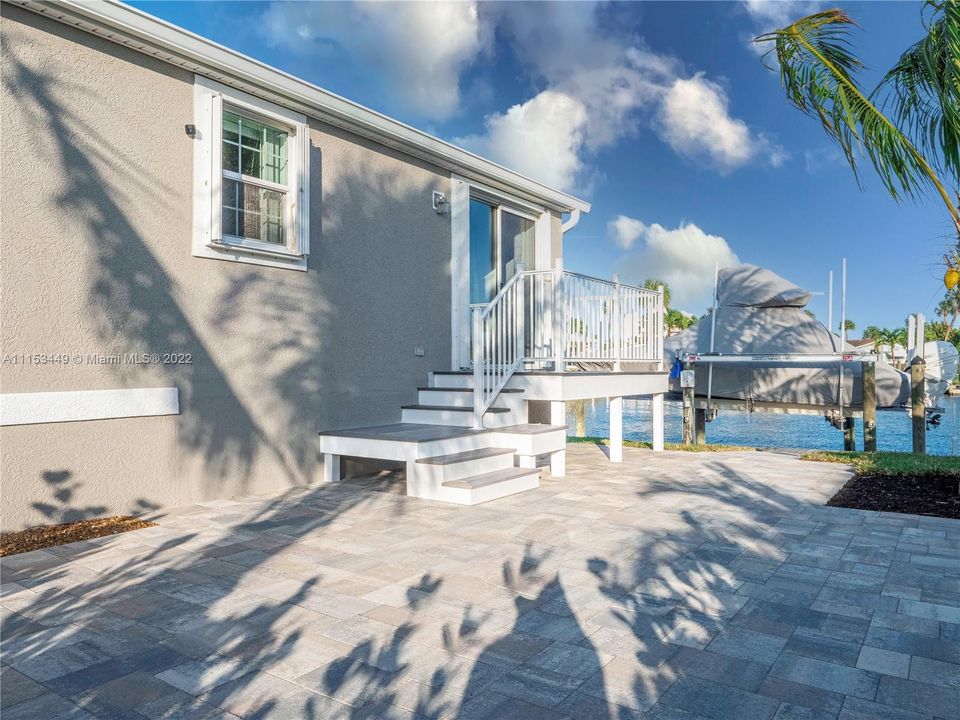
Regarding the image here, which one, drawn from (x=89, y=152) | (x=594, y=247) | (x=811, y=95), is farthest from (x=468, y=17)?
(x=594, y=247)

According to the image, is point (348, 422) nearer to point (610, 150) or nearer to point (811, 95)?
point (811, 95)

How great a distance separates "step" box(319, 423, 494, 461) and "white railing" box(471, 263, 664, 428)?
0.32 metres

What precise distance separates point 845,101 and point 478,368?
12.4 feet

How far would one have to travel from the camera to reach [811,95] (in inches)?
205

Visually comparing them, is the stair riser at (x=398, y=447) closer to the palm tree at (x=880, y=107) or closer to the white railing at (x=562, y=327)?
the white railing at (x=562, y=327)

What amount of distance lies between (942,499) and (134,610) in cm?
593

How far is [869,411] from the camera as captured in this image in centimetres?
1159

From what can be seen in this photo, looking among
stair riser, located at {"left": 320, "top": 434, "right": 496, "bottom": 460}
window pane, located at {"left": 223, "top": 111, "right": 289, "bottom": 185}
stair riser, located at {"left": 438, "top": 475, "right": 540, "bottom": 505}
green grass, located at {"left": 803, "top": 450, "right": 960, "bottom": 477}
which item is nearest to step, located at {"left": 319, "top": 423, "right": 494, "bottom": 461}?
stair riser, located at {"left": 320, "top": 434, "right": 496, "bottom": 460}

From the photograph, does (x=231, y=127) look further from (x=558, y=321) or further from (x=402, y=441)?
(x=558, y=321)

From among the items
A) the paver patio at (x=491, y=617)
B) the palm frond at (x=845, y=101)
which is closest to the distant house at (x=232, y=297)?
the paver patio at (x=491, y=617)

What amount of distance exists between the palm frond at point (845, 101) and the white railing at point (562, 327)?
2.70 metres

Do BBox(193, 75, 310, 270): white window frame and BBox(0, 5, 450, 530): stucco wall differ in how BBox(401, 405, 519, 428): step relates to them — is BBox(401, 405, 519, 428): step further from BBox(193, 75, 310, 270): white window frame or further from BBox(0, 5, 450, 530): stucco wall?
BBox(193, 75, 310, 270): white window frame

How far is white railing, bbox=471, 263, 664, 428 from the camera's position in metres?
6.18

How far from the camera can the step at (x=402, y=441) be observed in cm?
525
